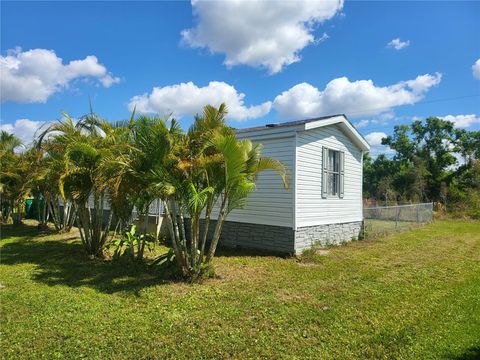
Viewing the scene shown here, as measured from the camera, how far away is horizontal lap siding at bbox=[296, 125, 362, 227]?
28.4 ft

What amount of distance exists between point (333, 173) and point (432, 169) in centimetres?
2440

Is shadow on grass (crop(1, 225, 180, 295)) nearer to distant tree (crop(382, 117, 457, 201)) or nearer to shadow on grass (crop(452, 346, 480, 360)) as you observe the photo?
shadow on grass (crop(452, 346, 480, 360))

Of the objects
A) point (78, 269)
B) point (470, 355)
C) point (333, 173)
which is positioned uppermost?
point (333, 173)

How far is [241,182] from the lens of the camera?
18.3ft

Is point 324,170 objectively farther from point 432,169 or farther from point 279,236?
point 432,169

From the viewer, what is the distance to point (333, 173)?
33.3 ft

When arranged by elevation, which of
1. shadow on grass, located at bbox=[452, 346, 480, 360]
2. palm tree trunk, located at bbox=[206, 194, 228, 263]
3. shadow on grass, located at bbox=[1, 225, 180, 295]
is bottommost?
shadow on grass, located at bbox=[452, 346, 480, 360]

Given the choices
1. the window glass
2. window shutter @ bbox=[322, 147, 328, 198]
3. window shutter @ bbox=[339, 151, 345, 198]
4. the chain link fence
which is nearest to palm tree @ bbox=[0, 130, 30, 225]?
window shutter @ bbox=[322, 147, 328, 198]

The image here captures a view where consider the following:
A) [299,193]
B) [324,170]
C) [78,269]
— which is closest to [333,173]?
[324,170]

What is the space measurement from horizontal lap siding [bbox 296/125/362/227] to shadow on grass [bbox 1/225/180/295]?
3.99m

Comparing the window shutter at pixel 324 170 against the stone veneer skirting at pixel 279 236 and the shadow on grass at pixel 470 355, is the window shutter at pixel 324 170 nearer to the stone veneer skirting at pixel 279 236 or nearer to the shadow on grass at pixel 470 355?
the stone veneer skirting at pixel 279 236

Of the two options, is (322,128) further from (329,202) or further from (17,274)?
(17,274)

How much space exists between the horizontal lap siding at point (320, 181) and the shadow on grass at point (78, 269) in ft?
13.1

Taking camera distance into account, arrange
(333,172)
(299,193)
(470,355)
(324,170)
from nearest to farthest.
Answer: (470,355), (299,193), (324,170), (333,172)
